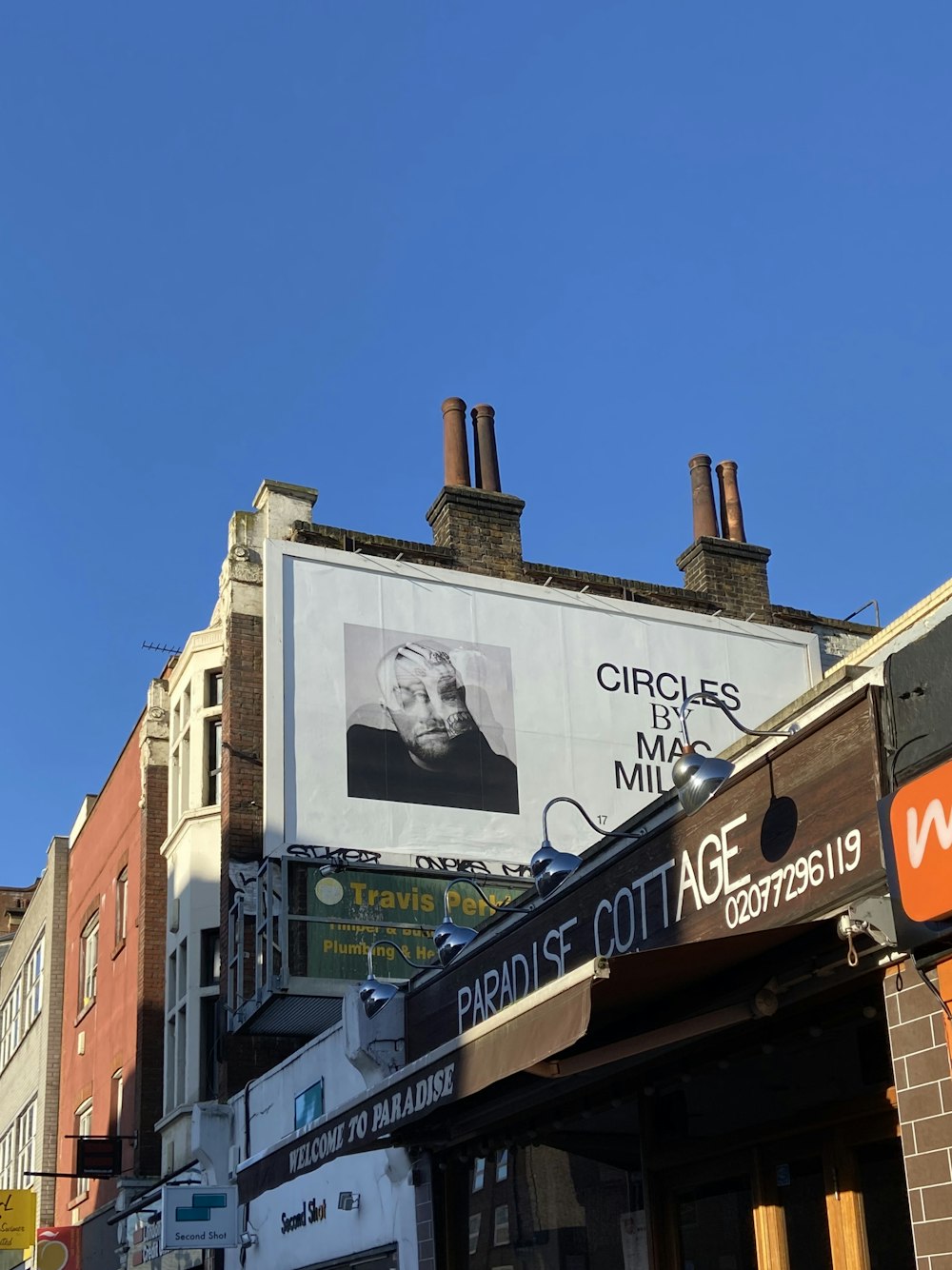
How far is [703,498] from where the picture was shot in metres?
26.0

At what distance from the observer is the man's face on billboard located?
20.8 metres

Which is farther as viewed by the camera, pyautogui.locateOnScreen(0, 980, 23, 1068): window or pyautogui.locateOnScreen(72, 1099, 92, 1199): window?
pyautogui.locateOnScreen(0, 980, 23, 1068): window

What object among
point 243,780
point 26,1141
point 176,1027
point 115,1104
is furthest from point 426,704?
point 26,1141

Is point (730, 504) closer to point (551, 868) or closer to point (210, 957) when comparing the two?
point (210, 957)

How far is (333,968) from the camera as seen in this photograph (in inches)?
710

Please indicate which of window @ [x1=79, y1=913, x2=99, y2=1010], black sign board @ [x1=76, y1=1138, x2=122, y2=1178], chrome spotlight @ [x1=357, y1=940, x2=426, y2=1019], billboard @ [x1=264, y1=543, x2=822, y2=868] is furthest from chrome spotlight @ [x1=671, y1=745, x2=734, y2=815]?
window @ [x1=79, y1=913, x2=99, y2=1010]

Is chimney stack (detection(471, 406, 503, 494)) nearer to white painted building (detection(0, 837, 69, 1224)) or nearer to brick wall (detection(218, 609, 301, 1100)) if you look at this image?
brick wall (detection(218, 609, 301, 1100))

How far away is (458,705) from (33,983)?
21.7 metres

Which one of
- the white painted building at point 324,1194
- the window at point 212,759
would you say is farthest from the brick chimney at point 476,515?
the white painted building at point 324,1194

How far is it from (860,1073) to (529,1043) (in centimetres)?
173

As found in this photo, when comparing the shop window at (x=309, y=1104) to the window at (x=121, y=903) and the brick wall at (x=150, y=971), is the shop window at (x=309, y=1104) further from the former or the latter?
the window at (x=121, y=903)

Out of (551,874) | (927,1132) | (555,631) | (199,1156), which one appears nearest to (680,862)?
(551,874)

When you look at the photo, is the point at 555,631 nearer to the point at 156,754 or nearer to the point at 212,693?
the point at 212,693

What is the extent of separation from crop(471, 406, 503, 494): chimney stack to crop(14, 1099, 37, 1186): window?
66.4 feet
